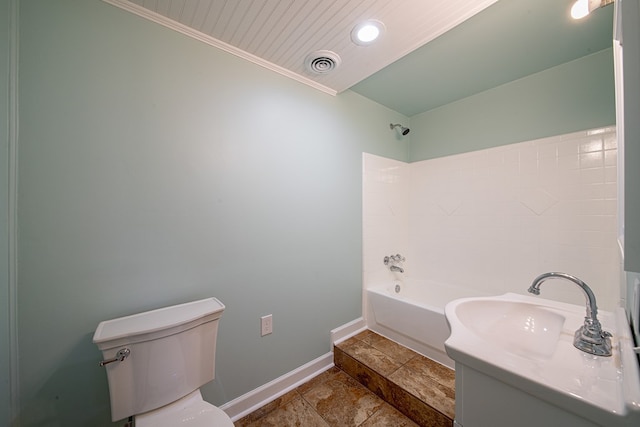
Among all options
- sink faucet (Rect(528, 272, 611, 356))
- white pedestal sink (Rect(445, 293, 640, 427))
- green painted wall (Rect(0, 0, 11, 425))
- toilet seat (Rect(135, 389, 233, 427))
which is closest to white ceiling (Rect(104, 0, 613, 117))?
green painted wall (Rect(0, 0, 11, 425))

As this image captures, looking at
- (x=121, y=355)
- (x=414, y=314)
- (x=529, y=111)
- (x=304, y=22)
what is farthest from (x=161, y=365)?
(x=529, y=111)

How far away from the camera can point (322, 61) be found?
5.18 ft

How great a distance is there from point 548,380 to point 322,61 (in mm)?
1899

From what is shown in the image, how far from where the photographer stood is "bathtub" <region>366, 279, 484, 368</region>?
1718mm

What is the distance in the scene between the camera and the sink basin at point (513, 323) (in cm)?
106

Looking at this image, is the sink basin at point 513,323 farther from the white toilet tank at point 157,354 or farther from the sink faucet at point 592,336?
the white toilet tank at point 157,354

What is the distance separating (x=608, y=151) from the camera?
5.15ft

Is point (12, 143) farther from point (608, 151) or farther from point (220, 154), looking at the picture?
point (608, 151)

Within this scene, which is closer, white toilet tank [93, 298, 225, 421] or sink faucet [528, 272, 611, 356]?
sink faucet [528, 272, 611, 356]

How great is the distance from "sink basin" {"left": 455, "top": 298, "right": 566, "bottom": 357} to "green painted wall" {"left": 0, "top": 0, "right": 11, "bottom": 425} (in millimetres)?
1897

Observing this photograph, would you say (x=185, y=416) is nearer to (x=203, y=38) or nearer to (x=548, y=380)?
(x=548, y=380)

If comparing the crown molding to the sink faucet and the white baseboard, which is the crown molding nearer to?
the sink faucet

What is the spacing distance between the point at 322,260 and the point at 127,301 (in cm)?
123

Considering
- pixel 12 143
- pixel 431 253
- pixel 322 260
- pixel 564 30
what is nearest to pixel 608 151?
pixel 564 30
